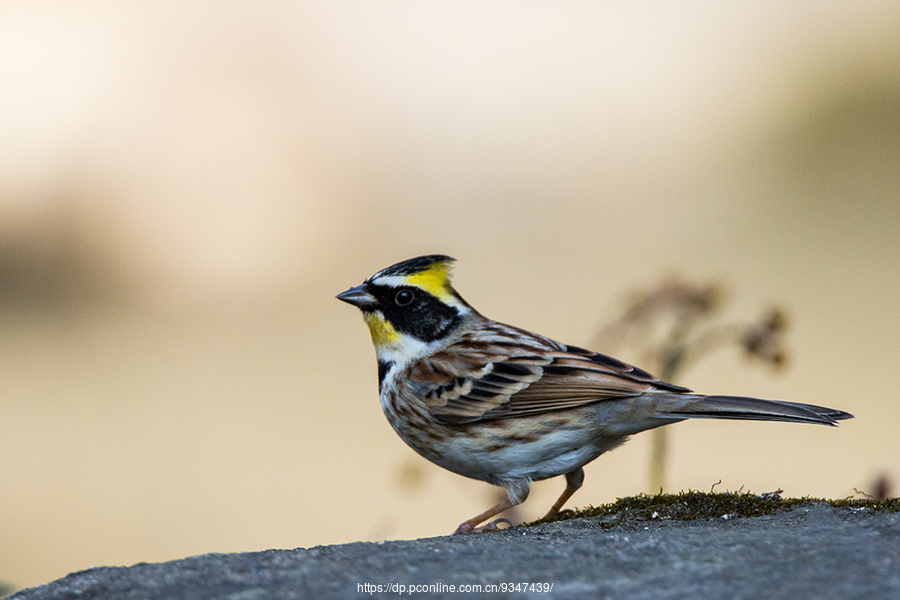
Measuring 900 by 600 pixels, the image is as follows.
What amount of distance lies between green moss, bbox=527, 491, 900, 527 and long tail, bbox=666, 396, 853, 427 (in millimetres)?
394

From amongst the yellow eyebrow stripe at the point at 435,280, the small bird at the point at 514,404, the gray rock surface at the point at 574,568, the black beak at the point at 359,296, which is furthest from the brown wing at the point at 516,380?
the gray rock surface at the point at 574,568

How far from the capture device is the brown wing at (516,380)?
4867 millimetres

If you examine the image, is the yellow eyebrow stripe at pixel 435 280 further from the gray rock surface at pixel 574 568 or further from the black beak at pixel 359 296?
the gray rock surface at pixel 574 568

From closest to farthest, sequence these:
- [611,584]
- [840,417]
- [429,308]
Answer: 1. [611,584]
2. [840,417]
3. [429,308]

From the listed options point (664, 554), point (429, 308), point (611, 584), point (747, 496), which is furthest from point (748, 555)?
point (429, 308)

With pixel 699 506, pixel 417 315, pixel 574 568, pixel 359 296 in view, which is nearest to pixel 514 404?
pixel 417 315

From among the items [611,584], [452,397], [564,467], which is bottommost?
[611,584]

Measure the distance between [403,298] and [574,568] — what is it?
270cm

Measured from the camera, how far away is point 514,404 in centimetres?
499

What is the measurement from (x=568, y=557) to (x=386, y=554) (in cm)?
68

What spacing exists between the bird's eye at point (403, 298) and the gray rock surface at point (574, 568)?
2101 millimetres

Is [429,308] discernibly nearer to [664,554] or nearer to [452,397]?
[452,397]

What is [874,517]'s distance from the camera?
3809 millimetres

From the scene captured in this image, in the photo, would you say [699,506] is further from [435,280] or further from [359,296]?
[359,296]
